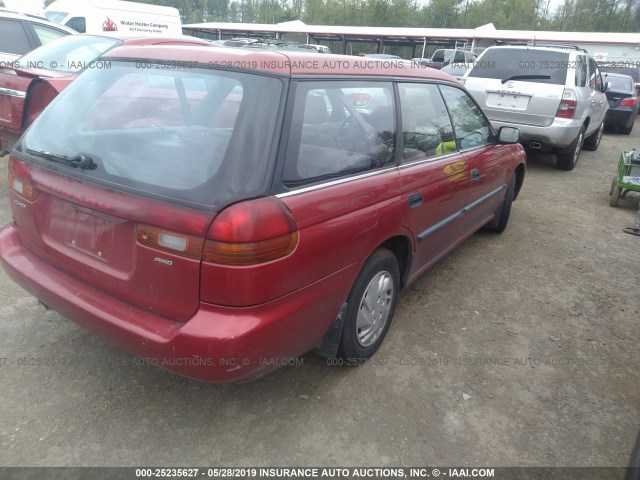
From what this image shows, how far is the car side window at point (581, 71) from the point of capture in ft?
23.7

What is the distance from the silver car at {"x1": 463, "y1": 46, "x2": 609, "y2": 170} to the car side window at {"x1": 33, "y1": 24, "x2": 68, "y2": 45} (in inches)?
256

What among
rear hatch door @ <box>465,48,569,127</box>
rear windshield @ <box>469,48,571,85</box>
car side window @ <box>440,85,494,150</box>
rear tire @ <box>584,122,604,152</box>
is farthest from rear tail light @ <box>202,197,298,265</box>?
rear tire @ <box>584,122,604,152</box>

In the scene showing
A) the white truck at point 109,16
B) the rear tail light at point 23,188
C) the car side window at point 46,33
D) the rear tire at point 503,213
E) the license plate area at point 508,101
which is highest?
the white truck at point 109,16

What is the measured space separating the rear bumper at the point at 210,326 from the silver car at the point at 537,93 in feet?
19.0

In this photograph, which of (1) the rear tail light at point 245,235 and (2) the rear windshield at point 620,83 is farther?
(2) the rear windshield at point 620,83

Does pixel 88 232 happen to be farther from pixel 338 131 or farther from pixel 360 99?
pixel 360 99

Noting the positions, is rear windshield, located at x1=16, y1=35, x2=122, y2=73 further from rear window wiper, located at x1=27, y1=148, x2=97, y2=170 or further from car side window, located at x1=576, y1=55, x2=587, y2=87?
car side window, located at x1=576, y1=55, x2=587, y2=87

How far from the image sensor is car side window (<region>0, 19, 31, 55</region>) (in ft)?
23.5

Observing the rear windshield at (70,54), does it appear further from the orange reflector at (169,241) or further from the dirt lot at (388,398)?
the orange reflector at (169,241)

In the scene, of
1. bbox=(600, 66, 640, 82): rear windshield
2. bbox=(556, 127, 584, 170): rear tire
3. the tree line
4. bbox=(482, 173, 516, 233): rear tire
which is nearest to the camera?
bbox=(482, 173, 516, 233): rear tire

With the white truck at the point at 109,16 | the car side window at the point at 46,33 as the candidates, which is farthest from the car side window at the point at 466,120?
the white truck at the point at 109,16

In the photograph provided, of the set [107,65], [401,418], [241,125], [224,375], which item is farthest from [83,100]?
[401,418]

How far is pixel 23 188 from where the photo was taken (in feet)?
7.76

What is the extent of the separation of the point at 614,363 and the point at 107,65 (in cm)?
352
